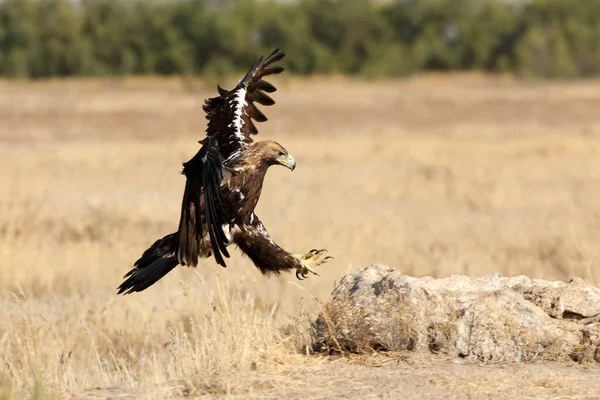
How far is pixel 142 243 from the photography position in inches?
525

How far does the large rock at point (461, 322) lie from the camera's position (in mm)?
6371

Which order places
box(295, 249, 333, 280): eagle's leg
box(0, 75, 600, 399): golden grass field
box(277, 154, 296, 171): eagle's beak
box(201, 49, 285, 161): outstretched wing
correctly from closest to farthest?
box(0, 75, 600, 399): golden grass field, box(277, 154, 296, 171): eagle's beak, box(295, 249, 333, 280): eagle's leg, box(201, 49, 285, 161): outstretched wing

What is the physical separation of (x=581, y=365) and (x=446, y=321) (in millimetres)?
781

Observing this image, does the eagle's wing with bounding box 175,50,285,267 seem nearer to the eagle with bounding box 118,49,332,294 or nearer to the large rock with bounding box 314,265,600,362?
the eagle with bounding box 118,49,332,294

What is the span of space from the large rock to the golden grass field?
0.53 ft

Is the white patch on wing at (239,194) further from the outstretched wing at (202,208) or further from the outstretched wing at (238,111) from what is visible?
the outstretched wing at (238,111)

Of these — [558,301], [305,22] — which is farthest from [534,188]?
[305,22]

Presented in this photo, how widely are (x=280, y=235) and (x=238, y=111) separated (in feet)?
16.7

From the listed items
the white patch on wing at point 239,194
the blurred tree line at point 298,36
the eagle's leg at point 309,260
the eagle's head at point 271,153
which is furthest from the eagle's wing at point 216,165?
the blurred tree line at point 298,36

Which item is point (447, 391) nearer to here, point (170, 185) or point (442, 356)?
point (442, 356)

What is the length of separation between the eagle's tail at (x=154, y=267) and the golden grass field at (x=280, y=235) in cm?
22

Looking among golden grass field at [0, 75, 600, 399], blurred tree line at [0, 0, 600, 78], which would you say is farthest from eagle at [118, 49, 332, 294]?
blurred tree line at [0, 0, 600, 78]

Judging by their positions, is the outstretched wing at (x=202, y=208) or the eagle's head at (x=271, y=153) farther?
the eagle's head at (x=271, y=153)

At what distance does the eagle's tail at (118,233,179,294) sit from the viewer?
7406mm
